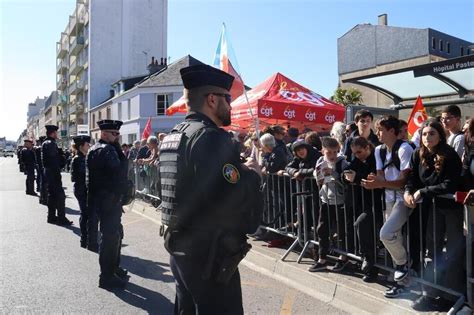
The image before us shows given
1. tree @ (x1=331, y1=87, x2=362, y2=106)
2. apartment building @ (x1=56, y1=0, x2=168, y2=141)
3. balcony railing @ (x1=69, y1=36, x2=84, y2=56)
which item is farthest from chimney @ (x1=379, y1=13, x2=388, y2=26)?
balcony railing @ (x1=69, y1=36, x2=84, y2=56)

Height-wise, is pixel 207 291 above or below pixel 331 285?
above

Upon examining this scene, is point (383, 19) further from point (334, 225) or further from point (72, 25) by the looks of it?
point (334, 225)

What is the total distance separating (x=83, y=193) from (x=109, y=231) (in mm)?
2769

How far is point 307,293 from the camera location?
477 cm

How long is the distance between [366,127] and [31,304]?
15.5 ft

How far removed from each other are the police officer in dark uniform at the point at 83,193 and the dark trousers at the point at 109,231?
5.46 ft

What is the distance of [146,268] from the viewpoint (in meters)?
5.87

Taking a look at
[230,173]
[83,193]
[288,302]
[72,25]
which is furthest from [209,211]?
[72,25]

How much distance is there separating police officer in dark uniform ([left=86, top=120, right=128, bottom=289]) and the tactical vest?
2.69 meters

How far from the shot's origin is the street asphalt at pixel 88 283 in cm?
437

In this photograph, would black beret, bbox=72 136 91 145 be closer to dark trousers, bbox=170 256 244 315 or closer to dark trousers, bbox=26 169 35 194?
dark trousers, bbox=170 256 244 315

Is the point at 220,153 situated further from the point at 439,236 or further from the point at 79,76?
the point at 79,76

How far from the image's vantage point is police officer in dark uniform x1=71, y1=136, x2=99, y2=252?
6734 millimetres

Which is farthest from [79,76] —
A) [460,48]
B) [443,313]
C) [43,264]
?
[443,313]
